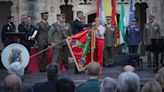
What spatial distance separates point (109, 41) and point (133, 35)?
32.6 inches

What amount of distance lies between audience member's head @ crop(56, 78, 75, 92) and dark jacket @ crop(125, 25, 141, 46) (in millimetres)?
9892

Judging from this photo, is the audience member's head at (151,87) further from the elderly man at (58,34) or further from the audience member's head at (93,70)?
the elderly man at (58,34)

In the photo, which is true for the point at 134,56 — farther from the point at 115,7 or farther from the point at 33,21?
the point at 33,21

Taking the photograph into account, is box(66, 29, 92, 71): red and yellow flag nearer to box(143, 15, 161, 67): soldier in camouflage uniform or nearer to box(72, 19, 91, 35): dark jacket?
box(72, 19, 91, 35): dark jacket

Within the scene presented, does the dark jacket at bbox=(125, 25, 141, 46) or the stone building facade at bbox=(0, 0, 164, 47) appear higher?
the stone building facade at bbox=(0, 0, 164, 47)

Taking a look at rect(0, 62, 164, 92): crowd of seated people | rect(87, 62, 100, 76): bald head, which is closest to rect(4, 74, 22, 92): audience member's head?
rect(0, 62, 164, 92): crowd of seated people

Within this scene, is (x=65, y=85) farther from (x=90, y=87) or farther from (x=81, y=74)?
(x=81, y=74)

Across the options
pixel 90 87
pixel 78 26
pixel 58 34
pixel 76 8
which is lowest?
pixel 90 87

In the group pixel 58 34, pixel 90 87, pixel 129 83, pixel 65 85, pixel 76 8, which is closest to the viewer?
pixel 129 83

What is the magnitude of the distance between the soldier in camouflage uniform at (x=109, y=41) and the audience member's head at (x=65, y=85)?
970 cm

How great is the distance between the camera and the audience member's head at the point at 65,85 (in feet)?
19.1

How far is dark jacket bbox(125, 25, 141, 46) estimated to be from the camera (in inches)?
615

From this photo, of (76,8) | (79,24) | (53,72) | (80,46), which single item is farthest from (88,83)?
(76,8)

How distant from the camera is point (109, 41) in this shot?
1559cm
